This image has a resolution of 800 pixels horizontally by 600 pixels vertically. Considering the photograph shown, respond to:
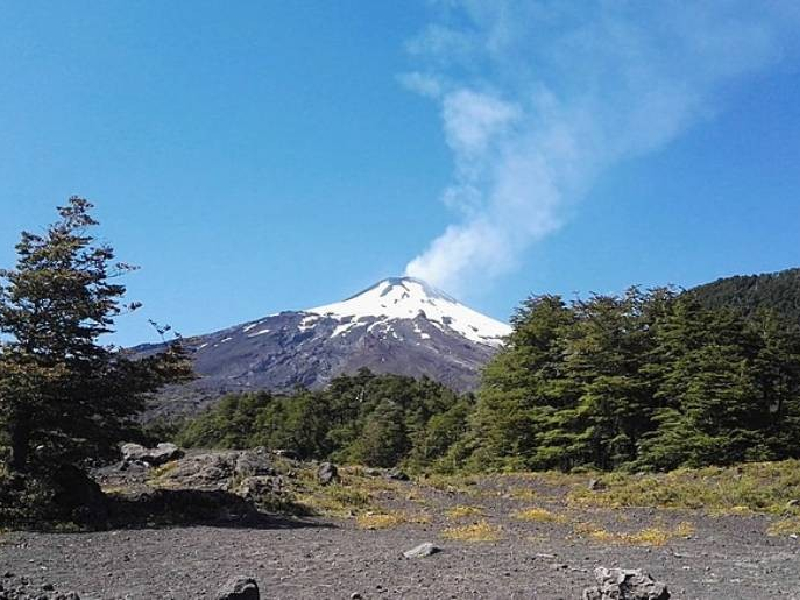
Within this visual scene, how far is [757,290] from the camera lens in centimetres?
12125

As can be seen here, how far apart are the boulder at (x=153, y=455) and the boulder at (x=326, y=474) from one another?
754 cm

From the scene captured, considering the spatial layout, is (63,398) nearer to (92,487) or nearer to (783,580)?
(92,487)

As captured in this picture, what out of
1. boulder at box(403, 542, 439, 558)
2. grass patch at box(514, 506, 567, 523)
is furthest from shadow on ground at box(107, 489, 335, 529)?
boulder at box(403, 542, 439, 558)

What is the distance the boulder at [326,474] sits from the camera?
24.3m

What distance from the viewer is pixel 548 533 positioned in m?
14.6

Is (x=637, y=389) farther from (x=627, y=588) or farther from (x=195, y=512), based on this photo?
(x=627, y=588)

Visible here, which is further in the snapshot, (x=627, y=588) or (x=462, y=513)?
(x=462, y=513)

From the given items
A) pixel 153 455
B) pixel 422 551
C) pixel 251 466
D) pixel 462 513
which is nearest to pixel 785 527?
pixel 462 513

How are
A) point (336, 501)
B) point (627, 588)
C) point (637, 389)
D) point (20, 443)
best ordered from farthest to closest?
point (637, 389) → point (336, 501) → point (20, 443) → point (627, 588)

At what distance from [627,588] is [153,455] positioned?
26.2 metres

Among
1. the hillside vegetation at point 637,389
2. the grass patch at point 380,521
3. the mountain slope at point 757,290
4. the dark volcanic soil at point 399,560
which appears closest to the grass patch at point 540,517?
the dark volcanic soil at point 399,560

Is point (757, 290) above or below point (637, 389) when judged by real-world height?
above

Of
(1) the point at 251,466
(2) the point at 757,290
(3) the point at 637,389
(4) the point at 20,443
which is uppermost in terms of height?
(2) the point at 757,290

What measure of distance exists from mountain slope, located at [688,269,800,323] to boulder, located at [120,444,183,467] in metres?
97.3
